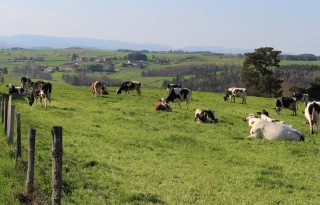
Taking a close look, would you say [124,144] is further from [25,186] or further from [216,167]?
[25,186]

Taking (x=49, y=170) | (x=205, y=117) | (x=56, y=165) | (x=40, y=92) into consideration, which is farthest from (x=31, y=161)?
(x=40, y=92)

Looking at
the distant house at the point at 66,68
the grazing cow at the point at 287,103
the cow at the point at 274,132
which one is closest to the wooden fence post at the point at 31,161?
the cow at the point at 274,132

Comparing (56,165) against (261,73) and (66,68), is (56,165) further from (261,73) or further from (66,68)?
(66,68)

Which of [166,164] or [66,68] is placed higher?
[166,164]

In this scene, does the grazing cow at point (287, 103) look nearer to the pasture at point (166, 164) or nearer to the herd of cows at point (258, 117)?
the herd of cows at point (258, 117)

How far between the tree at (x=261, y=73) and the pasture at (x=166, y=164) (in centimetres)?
4390

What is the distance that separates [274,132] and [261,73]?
5191cm

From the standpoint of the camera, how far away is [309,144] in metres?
16.7

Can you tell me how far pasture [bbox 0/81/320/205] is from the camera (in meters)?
9.32

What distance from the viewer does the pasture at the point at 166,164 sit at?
9320 mm

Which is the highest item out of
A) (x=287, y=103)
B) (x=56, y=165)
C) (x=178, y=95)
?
(x=56, y=165)

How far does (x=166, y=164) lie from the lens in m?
12.4

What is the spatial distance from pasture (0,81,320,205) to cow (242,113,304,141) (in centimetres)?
76

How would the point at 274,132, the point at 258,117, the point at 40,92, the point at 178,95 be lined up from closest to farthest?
the point at 274,132 → the point at 258,117 → the point at 40,92 → the point at 178,95
